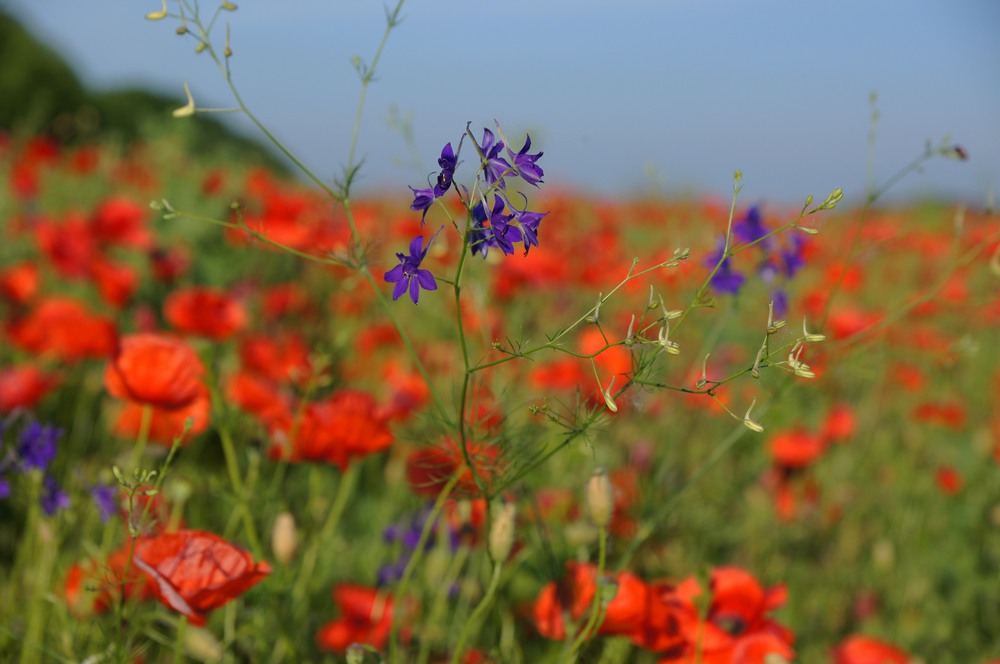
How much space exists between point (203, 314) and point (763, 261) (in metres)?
1.33

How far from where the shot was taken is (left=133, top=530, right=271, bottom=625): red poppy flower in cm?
92

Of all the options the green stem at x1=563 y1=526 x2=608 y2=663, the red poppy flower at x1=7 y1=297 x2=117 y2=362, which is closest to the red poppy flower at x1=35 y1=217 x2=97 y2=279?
the red poppy flower at x1=7 y1=297 x2=117 y2=362

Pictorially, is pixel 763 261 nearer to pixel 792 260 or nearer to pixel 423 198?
pixel 792 260

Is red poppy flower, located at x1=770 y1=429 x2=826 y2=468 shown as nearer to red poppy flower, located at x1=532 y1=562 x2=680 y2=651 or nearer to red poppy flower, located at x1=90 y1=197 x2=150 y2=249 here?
red poppy flower, located at x1=532 y1=562 x2=680 y2=651

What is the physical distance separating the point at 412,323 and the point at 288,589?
218 centimetres

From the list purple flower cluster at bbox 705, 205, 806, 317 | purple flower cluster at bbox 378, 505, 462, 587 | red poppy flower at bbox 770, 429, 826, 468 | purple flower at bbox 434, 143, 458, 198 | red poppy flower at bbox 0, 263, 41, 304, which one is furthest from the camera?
red poppy flower at bbox 770, 429, 826, 468

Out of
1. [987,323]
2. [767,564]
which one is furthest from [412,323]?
[987,323]

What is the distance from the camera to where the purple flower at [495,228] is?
810 mm

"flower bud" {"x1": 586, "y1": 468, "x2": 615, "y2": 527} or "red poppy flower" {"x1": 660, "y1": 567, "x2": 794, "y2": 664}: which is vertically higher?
"flower bud" {"x1": 586, "y1": 468, "x2": 615, "y2": 527}

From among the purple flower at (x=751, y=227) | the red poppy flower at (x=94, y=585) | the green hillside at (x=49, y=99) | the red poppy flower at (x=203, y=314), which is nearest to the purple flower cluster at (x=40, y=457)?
the red poppy flower at (x=94, y=585)

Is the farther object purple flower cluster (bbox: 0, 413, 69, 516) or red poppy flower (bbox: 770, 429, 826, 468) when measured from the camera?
red poppy flower (bbox: 770, 429, 826, 468)

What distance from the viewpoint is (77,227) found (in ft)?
8.58

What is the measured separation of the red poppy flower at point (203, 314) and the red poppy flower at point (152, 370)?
0.76 meters

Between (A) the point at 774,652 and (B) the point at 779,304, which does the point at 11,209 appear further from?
(A) the point at 774,652
